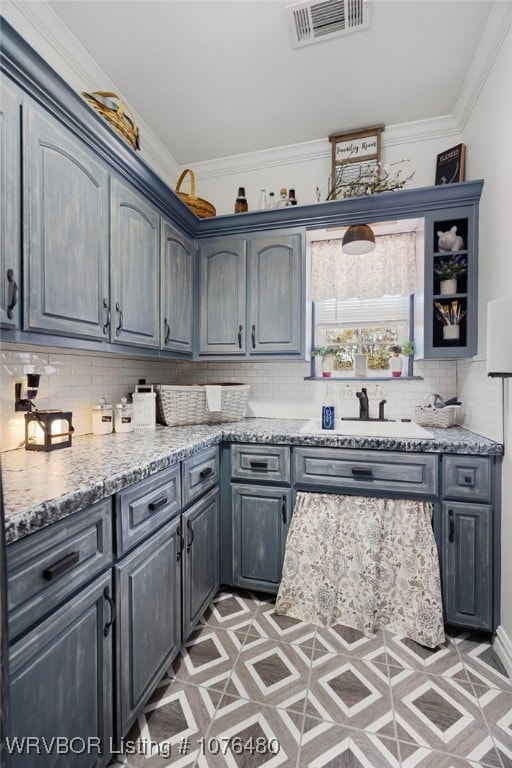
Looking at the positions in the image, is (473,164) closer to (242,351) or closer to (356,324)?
(356,324)

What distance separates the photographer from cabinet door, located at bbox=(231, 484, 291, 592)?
6.73 ft

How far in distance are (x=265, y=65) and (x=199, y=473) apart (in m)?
2.21

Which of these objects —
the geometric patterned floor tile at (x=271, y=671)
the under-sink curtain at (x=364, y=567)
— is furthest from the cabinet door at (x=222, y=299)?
the geometric patterned floor tile at (x=271, y=671)

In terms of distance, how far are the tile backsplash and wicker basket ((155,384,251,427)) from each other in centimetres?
26

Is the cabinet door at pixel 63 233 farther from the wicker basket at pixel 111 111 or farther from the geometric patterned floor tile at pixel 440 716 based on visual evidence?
the geometric patterned floor tile at pixel 440 716

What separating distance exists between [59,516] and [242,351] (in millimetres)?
1718

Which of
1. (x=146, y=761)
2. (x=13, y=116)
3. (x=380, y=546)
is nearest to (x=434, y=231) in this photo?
(x=380, y=546)

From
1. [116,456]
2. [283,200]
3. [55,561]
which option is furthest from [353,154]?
[55,561]

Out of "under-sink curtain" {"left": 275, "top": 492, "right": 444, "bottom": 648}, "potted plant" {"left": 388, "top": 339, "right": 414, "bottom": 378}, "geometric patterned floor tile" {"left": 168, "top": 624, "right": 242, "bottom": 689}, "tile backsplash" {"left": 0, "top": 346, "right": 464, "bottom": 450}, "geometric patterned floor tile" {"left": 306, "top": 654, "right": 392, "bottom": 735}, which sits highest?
"potted plant" {"left": 388, "top": 339, "right": 414, "bottom": 378}

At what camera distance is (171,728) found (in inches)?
52.3

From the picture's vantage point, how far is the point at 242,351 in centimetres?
252

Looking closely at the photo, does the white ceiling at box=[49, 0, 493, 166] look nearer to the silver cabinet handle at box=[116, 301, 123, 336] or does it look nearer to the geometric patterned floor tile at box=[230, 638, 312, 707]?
the silver cabinet handle at box=[116, 301, 123, 336]

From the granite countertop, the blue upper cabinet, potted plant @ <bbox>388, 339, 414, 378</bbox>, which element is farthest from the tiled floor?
the blue upper cabinet

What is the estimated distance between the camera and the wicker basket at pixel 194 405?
2.28 m
